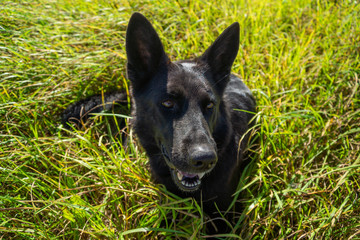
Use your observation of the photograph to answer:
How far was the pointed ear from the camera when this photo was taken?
2.17 metres

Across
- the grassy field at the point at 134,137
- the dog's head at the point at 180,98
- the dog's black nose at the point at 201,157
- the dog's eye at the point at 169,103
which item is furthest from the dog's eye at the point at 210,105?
the grassy field at the point at 134,137

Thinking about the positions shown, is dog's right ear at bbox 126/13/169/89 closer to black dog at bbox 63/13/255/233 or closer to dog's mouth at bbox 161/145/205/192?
black dog at bbox 63/13/255/233

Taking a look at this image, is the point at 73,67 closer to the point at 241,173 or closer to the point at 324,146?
the point at 241,173

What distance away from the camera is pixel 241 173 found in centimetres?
261

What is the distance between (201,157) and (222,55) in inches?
37.8

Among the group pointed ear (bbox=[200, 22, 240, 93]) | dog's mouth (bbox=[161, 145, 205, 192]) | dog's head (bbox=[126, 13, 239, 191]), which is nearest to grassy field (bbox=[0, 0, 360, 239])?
dog's mouth (bbox=[161, 145, 205, 192])

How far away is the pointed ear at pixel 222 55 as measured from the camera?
2.17m

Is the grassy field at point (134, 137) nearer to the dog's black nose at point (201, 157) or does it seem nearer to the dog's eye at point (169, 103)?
the dog's black nose at point (201, 157)

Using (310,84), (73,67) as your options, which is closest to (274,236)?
(310,84)

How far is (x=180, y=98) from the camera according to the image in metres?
1.95

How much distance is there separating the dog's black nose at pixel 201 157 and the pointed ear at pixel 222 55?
76 cm

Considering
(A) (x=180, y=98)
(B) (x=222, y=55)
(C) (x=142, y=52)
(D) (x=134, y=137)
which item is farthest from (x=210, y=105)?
(D) (x=134, y=137)

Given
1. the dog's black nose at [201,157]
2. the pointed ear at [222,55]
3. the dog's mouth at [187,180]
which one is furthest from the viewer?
the pointed ear at [222,55]

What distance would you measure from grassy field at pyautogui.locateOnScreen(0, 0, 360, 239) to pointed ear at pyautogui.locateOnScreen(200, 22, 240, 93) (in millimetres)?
556
